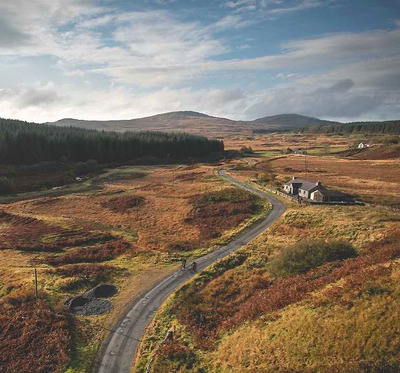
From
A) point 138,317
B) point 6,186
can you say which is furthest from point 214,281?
point 6,186

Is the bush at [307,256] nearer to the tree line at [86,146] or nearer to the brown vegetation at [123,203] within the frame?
the brown vegetation at [123,203]

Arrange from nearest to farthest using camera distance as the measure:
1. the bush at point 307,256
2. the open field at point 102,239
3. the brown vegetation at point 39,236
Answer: the open field at point 102,239, the bush at point 307,256, the brown vegetation at point 39,236

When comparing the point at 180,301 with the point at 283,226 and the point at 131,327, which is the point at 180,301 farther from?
the point at 283,226

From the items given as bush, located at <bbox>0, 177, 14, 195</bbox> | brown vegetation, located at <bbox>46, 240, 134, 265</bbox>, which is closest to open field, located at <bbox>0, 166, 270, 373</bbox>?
brown vegetation, located at <bbox>46, 240, 134, 265</bbox>

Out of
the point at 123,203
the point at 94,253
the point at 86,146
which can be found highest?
the point at 86,146

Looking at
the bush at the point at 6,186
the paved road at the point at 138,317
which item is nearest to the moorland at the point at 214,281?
the paved road at the point at 138,317

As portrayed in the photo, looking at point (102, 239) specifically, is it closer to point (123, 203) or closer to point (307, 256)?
point (123, 203)
